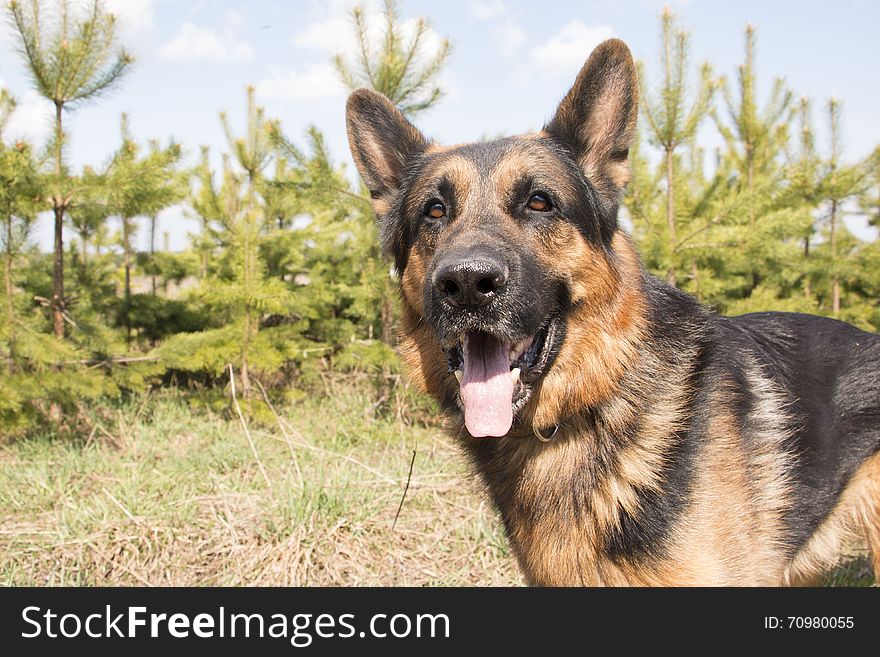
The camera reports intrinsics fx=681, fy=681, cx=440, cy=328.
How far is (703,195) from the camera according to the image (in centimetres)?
978

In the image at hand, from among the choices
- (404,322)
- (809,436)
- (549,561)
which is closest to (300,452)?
(404,322)

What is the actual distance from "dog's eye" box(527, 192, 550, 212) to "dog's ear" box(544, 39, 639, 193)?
33 cm

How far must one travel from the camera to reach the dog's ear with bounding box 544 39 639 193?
3.05m

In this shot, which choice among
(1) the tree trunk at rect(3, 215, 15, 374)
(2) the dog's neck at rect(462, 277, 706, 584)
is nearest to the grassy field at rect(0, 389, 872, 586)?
(2) the dog's neck at rect(462, 277, 706, 584)

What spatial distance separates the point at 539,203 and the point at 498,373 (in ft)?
2.69

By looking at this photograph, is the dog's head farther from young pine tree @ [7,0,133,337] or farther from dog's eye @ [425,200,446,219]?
young pine tree @ [7,0,133,337]

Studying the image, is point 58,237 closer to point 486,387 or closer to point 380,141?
point 380,141

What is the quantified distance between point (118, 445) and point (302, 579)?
334 centimetres

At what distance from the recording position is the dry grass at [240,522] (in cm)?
429

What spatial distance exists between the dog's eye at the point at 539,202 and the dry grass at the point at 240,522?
2.44m

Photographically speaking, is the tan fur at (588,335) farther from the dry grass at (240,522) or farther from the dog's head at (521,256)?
the dry grass at (240,522)

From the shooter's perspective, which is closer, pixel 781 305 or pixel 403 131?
pixel 403 131

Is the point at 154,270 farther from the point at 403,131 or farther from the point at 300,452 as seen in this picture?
the point at 403,131

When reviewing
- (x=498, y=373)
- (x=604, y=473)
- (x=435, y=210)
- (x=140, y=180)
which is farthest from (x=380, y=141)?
(x=140, y=180)
